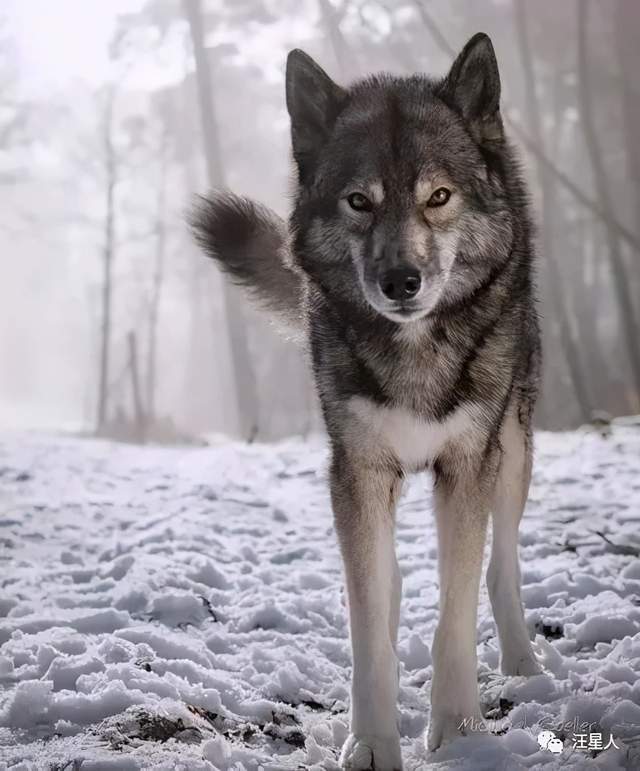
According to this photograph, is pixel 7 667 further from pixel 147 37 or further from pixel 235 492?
pixel 147 37

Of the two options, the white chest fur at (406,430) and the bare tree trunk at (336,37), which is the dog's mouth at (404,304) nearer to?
the white chest fur at (406,430)

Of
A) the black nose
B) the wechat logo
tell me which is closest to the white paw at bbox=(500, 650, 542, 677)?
the wechat logo

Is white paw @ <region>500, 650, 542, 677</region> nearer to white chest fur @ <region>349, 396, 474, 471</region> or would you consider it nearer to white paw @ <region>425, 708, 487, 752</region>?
white paw @ <region>425, 708, 487, 752</region>

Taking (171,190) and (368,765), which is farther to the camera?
(171,190)

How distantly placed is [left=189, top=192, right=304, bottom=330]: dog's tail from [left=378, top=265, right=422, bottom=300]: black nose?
1195 millimetres

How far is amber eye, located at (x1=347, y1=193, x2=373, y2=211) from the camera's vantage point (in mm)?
2447

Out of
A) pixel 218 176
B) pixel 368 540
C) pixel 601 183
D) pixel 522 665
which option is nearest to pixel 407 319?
pixel 368 540

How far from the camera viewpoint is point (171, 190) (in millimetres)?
19594

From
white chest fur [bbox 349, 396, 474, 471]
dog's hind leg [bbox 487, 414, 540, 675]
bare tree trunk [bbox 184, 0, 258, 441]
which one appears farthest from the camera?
bare tree trunk [bbox 184, 0, 258, 441]

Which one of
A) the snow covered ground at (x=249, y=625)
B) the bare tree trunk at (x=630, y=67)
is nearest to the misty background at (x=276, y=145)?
the bare tree trunk at (x=630, y=67)

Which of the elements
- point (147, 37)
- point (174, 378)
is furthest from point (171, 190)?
point (174, 378)

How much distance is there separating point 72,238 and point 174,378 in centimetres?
3173

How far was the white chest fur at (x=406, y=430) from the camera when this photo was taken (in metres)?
2.51

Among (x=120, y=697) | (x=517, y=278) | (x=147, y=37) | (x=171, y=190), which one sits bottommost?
(x=120, y=697)
